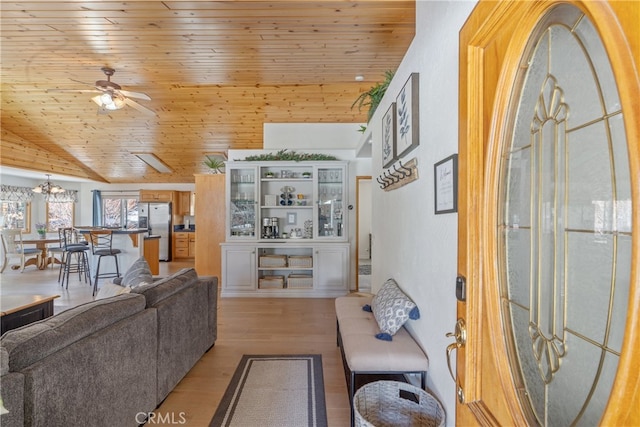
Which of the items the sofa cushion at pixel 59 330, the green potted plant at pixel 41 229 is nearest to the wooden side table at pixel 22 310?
the sofa cushion at pixel 59 330

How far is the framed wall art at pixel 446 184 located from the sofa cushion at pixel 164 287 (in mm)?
1878

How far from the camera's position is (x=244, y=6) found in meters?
2.50

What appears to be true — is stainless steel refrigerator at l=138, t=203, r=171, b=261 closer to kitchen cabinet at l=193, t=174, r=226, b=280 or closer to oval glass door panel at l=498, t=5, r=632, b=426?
kitchen cabinet at l=193, t=174, r=226, b=280

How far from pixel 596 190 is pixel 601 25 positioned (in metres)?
0.30

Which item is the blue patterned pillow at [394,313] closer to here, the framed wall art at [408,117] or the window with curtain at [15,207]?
the framed wall art at [408,117]

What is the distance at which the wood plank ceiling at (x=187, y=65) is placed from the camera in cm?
262

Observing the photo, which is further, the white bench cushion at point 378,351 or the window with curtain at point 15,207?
the window with curtain at point 15,207

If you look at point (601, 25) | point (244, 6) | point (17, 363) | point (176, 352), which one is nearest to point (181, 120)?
point (244, 6)

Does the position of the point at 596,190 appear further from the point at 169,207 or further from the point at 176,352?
the point at 169,207

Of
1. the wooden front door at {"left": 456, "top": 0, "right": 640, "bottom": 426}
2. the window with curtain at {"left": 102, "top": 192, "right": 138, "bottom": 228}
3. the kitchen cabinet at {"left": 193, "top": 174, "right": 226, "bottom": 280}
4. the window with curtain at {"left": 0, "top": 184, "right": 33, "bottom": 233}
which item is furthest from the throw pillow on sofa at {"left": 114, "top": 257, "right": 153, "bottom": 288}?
the window with curtain at {"left": 0, "top": 184, "right": 33, "bottom": 233}

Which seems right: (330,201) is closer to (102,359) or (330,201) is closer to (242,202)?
(242,202)

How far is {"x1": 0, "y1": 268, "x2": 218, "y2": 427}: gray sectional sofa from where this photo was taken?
3.60 ft

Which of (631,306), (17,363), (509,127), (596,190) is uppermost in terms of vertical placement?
(509,127)

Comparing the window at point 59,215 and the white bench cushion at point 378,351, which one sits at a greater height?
the window at point 59,215
